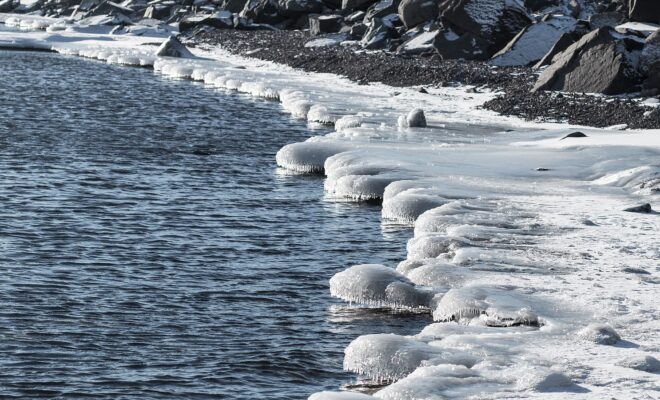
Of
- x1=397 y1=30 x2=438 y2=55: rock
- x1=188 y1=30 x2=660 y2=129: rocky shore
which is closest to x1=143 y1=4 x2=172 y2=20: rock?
x1=188 y1=30 x2=660 y2=129: rocky shore

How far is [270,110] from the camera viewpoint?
32.3 m

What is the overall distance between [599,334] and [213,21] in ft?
179

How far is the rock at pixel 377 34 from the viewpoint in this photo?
45500mm

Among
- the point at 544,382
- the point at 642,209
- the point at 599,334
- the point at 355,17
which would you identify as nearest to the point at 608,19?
Answer: the point at 355,17

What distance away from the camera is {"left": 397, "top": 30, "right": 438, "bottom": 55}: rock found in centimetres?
4188

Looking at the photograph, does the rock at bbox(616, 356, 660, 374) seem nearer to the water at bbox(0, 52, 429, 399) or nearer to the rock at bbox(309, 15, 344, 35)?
the water at bbox(0, 52, 429, 399)

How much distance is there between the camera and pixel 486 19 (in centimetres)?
3956

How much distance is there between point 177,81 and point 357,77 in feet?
21.2

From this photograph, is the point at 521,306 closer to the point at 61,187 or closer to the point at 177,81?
the point at 61,187

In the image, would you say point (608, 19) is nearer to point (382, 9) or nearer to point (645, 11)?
point (645, 11)

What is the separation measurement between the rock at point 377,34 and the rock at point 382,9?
6.96 feet

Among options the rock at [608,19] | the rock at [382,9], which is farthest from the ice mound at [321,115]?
the rock at [382,9]

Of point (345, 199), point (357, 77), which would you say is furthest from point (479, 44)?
point (345, 199)

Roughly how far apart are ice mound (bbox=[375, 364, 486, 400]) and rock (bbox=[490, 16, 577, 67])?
28.1 meters
